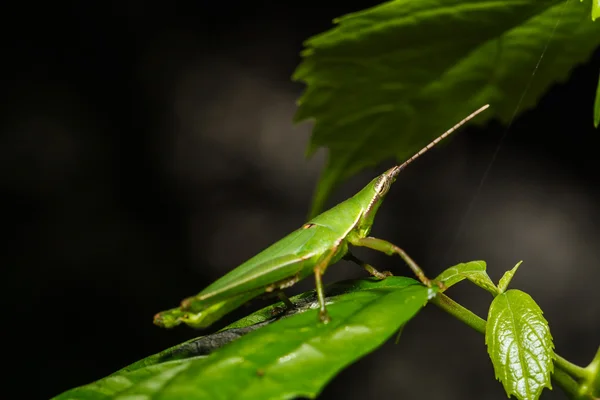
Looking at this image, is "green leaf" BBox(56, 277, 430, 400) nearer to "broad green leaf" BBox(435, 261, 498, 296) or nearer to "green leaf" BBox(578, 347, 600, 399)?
"broad green leaf" BBox(435, 261, 498, 296)

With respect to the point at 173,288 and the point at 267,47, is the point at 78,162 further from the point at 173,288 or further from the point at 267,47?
the point at 267,47

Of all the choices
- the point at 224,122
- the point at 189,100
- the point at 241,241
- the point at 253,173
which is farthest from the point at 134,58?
the point at 241,241

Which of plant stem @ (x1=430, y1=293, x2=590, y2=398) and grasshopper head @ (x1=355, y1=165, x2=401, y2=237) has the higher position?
grasshopper head @ (x1=355, y1=165, x2=401, y2=237)

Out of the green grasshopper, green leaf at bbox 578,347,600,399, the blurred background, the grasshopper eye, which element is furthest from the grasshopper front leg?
the blurred background

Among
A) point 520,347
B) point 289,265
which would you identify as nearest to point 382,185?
point 289,265

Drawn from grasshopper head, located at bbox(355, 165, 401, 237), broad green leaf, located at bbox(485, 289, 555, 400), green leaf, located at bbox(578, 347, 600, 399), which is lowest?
green leaf, located at bbox(578, 347, 600, 399)

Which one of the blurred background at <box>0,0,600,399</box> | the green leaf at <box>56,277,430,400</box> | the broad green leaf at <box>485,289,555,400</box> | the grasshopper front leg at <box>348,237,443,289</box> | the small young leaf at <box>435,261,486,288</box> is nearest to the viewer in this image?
the green leaf at <box>56,277,430,400</box>
